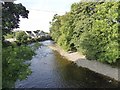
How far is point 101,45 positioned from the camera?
30.8 m

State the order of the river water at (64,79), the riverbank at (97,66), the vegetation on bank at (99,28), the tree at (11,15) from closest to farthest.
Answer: the tree at (11,15)
the river water at (64,79)
the riverbank at (97,66)
the vegetation on bank at (99,28)

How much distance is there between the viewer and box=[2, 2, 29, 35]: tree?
1798 cm

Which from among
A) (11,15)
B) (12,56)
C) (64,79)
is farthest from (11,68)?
(64,79)

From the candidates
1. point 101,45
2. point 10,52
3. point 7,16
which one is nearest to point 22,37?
point 101,45

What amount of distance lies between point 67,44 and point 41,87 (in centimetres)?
2264

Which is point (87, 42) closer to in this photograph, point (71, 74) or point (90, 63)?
point (90, 63)

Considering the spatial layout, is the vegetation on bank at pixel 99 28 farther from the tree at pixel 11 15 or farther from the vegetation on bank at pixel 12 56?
the vegetation on bank at pixel 12 56

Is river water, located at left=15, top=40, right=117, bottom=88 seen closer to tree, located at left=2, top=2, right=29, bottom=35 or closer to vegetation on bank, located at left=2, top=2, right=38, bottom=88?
tree, located at left=2, top=2, right=29, bottom=35

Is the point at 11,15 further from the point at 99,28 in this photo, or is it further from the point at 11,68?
the point at 99,28

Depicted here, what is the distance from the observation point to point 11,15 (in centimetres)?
1894

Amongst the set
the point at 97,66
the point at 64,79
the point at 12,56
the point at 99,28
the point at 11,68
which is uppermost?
the point at 99,28

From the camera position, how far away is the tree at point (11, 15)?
17984 mm

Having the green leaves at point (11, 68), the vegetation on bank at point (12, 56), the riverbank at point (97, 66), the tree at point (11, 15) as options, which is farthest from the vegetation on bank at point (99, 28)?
the green leaves at point (11, 68)

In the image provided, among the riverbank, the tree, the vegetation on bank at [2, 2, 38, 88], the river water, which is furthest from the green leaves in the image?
the riverbank
